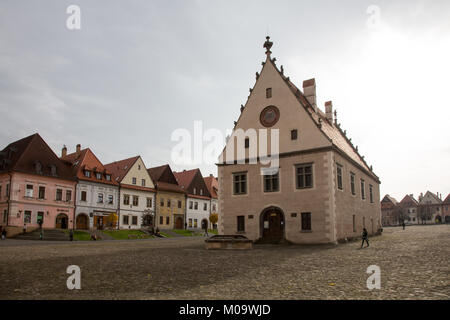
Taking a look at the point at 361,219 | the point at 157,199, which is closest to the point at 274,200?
the point at 361,219

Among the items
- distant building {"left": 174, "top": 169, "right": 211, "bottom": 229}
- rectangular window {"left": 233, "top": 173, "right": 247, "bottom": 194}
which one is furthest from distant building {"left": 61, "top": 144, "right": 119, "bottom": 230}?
rectangular window {"left": 233, "top": 173, "right": 247, "bottom": 194}

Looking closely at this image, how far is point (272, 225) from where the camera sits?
92.4ft

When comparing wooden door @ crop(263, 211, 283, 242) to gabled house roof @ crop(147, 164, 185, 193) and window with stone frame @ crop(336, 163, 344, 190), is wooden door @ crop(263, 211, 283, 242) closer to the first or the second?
window with stone frame @ crop(336, 163, 344, 190)

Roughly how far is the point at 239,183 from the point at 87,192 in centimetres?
2922

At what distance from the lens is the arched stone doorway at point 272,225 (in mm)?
27672

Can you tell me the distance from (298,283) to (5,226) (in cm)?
4222

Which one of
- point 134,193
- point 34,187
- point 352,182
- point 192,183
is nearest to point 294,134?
point 352,182

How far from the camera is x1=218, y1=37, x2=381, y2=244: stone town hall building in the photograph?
26.2 metres

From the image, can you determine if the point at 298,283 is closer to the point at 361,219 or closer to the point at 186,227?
the point at 361,219

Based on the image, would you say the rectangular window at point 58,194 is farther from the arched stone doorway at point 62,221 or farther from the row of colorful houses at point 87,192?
the arched stone doorway at point 62,221

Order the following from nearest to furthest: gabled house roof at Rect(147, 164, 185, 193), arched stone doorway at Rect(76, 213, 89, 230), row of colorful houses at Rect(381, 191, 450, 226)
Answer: arched stone doorway at Rect(76, 213, 89, 230) → gabled house roof at Rect(147, 164, 185, 193) → row of colorful houses at Rect(381, 191, 450, 226)

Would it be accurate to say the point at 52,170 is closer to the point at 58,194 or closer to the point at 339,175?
the point at 58,194

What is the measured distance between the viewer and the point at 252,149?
3039cm

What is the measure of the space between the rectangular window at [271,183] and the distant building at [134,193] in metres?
32.8
